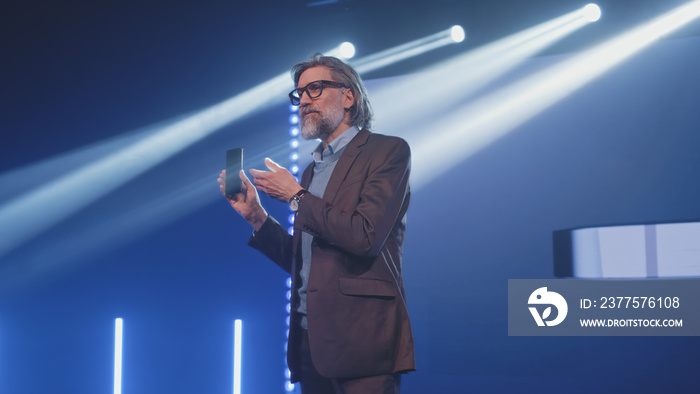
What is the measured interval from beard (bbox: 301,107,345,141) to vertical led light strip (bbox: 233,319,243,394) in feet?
7.12

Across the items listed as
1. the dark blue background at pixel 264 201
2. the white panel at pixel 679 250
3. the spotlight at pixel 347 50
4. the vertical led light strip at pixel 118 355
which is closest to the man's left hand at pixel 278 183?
the dark blue background at pixel 264 201

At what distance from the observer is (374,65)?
3.62 meters

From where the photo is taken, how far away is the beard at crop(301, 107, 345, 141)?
5.45 ft

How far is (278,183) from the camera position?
4.80ft

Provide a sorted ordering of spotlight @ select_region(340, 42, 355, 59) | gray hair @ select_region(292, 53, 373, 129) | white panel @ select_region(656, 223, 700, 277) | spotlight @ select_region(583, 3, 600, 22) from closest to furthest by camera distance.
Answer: gray hair @ select_region(292, 53, 373, 129) → white panel @ select_region(656, 223, 700, 277) → spotlight @ select_region(583, 3, 600, 22) → spotlight @ select_region(340, 42, 355, 59)

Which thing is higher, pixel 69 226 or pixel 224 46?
pixel 224 46

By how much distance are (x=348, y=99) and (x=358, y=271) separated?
631 mm

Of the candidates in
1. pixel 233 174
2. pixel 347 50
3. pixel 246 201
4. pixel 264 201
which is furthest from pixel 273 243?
pixel 347 50

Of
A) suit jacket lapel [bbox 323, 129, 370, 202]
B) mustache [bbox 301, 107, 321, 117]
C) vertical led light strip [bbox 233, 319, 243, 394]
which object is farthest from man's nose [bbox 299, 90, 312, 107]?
vertical led light strip [bbox 233, 319, 243, 394]

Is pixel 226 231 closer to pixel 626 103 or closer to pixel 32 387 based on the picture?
pixel 32 387

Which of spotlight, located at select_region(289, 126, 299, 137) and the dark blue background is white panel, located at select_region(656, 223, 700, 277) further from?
spotlight, located at select_region(289, 126, 299, 137)

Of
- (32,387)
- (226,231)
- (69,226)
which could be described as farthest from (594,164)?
(32,387)

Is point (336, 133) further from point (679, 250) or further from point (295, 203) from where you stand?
point (679, 250)

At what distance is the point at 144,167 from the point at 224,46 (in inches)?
41.9
